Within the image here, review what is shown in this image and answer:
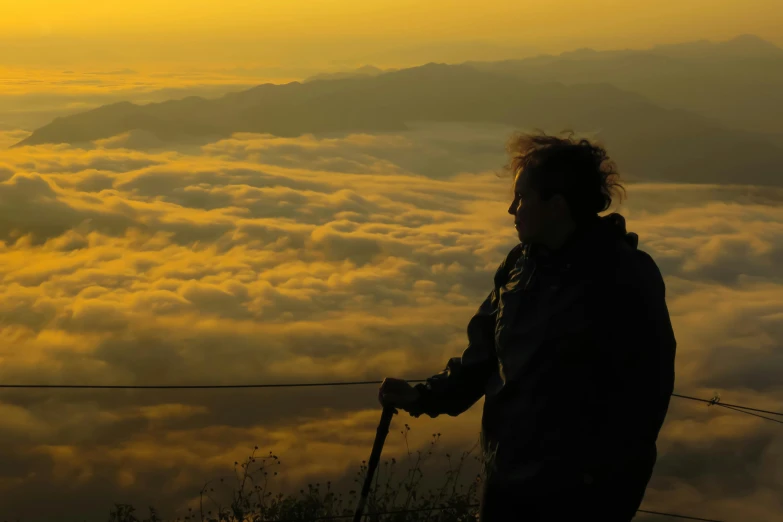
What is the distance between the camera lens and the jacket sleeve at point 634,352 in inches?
92.0

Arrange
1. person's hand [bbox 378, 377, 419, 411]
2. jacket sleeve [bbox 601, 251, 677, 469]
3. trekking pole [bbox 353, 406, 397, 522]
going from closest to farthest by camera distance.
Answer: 1. jacket sleeve [bbox 601, 251, 677, 469]
2. person's hand [bbox 378, 377, 419, 411]
3. trekking pole [bbox 353, 406, 397, 522]

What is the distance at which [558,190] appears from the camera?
2.45m

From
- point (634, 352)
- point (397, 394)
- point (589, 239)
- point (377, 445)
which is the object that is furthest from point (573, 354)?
point (377, 445)

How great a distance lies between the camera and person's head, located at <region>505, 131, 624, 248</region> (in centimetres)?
245

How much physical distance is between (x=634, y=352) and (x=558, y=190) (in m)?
0.43

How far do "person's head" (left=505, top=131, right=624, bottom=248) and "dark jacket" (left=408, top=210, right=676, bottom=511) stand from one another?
0.04 m

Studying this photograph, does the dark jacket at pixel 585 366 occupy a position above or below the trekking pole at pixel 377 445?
above

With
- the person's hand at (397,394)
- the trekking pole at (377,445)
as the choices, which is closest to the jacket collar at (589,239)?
the person's hand at (397,394)

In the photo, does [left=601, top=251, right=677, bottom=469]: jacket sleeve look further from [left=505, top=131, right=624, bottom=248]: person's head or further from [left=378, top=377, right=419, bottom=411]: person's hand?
[left=378, top=377, right=419, bottom=411]: person's hand

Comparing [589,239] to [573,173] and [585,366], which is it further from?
[585,366]

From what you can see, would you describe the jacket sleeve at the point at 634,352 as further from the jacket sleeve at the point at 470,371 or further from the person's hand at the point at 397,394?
the person's hand at the point at 397,394

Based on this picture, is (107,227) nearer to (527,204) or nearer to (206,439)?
(206,439)

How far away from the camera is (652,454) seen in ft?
8.01

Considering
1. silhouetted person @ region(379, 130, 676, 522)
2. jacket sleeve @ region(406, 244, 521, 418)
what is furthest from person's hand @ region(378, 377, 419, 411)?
silhouetted person @ region(379, 130, 676, 522)
